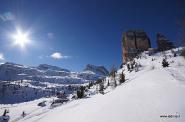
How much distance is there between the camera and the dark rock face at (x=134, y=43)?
150 m

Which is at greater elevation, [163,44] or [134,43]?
[134,43]

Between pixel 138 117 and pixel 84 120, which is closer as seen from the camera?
pixel 138 117

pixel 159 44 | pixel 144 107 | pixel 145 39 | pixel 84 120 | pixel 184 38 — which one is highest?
pixel 145 39

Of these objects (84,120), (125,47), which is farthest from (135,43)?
(84,120)

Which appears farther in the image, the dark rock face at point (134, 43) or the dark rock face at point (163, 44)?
the dark rock face at point (134, 43)

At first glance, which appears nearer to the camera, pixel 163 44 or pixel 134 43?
pixel 163 44

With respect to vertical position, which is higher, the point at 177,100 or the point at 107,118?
the point at 177,100

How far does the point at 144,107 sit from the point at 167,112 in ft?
5.38

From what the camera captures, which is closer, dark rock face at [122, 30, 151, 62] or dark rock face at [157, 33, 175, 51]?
dark rock face at [157, 33, 175, 51]

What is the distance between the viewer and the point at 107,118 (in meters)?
10.0

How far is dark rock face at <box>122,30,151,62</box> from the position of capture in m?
150

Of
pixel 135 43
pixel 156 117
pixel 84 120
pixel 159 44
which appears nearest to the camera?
pixel 156 117

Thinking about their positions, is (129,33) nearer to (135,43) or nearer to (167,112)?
(135,43)

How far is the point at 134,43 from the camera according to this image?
513 ft
